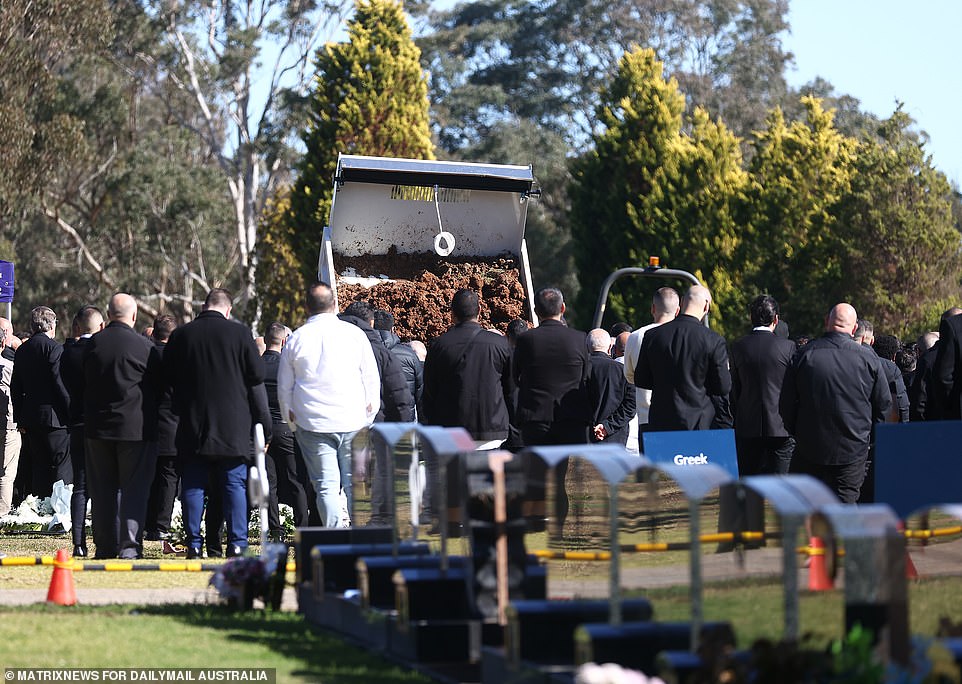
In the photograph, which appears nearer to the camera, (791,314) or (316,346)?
Answer: (316,346)

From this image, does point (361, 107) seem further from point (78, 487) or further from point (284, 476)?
point (78, 487)

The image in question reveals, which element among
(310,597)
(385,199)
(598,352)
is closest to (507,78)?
(385,199)

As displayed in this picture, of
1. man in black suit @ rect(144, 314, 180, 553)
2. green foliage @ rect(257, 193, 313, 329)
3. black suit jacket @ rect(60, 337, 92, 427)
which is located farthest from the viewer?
green foliage @ rect(257, 193, 313, 329)

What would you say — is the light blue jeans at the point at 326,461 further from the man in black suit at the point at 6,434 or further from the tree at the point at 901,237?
the tree at the point at 901,237

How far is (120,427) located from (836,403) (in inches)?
200

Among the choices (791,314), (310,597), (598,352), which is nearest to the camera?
(310,597)

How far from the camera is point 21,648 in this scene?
22.8 feet

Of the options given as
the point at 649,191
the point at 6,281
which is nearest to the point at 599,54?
the point at 649,191

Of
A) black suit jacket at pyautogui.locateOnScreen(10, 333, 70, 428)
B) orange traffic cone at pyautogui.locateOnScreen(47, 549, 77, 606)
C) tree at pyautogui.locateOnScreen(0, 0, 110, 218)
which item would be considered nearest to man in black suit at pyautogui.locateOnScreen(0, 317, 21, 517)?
black suit jacket at pyautogui.locateOnScreen(10, 333, 70, 428)

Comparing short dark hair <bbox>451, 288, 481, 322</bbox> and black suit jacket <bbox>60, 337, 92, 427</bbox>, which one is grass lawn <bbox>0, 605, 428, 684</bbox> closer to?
black suit jacket <bbox>60, 337, 92, 427</bbox>

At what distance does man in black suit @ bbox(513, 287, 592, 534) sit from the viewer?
1165 cm

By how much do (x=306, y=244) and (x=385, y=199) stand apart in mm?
23693

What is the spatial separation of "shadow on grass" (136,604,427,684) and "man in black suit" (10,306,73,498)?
5.93m

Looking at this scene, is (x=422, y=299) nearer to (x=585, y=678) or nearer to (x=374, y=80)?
(x=585, y=678)
